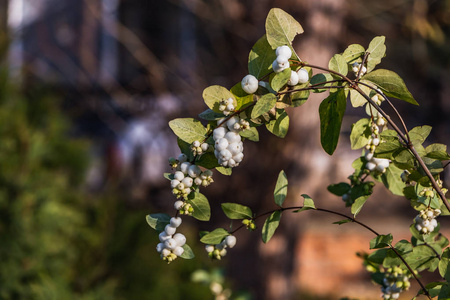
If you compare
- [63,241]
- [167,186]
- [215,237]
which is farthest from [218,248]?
[167,186]

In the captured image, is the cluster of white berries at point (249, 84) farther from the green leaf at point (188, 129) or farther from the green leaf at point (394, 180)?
the green leaf at point (394, 180)

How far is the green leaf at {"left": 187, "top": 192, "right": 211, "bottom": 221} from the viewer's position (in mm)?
882

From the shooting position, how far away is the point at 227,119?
2.74 feet

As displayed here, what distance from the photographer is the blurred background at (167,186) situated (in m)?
2.82

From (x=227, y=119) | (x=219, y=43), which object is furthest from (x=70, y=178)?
(x=227, y=119)

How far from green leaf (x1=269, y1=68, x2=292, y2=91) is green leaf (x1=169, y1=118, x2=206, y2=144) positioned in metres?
0.15

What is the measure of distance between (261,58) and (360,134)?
273 mm

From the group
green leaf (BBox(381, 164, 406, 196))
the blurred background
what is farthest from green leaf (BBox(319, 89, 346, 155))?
the blurred background

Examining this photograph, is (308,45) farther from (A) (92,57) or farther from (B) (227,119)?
(A) (92,57)

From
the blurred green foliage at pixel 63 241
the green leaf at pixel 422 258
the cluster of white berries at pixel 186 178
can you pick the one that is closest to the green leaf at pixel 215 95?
the cluster of white berries at pixel 186 178

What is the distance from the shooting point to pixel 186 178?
825 mm

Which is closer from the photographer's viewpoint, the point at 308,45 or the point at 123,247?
the point at 123,247

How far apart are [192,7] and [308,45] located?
4.67ft

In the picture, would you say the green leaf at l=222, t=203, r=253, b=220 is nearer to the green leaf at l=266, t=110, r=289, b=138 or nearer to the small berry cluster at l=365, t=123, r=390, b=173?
the green leaf at l=266, t=110, r=289, b=138
